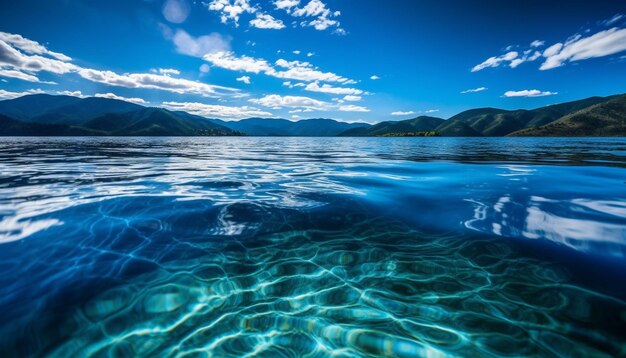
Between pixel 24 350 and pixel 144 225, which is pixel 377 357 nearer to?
pixel 24 350

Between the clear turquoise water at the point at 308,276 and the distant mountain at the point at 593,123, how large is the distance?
695ft

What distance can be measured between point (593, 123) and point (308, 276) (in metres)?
253

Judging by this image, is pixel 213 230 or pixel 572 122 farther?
pixel 572 122

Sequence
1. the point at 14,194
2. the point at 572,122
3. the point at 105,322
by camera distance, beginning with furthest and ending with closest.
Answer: the point at 572,122
the point at 14,194
the point at 105,322

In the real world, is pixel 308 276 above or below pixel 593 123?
below

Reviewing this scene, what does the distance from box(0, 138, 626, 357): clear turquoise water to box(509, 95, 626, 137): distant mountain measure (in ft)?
695

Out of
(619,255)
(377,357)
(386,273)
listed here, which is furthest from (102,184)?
(619,255)

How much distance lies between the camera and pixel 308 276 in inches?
189

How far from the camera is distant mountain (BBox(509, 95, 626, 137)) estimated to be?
169 metres

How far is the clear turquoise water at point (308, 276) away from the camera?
10.9 ft

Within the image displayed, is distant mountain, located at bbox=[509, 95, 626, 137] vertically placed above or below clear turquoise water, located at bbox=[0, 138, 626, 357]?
above

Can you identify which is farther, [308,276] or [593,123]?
[593,123]

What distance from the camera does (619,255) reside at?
5.42 metres

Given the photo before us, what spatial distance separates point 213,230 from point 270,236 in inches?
56.1
